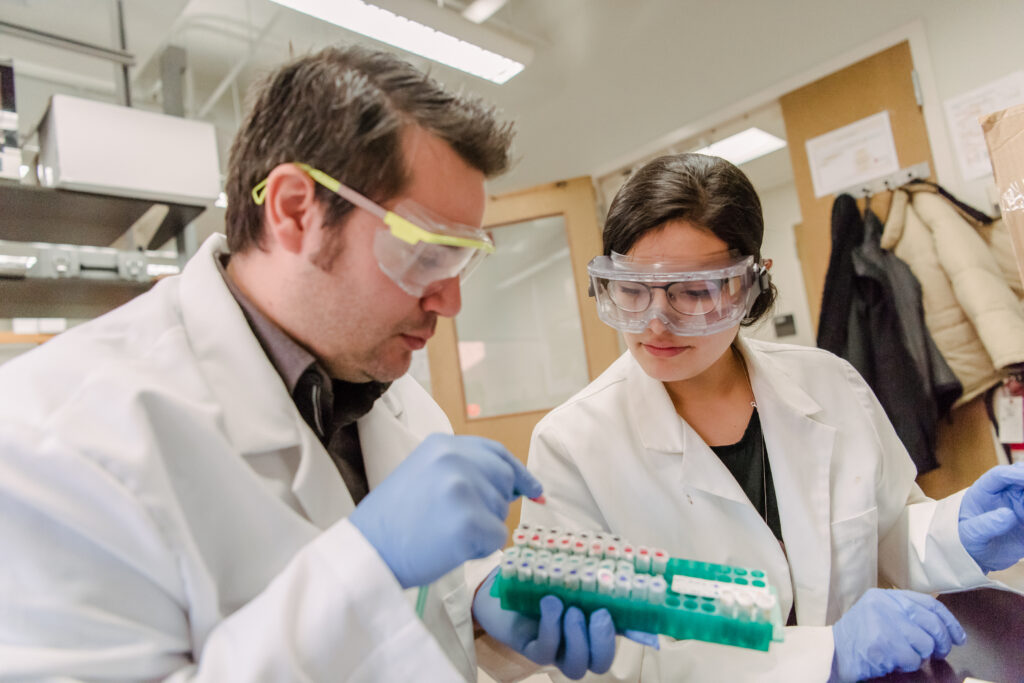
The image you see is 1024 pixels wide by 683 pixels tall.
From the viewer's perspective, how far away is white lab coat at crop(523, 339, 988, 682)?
3.96 ft

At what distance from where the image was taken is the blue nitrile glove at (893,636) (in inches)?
35.3

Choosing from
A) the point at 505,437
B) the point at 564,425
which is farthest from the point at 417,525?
the point at 505,437

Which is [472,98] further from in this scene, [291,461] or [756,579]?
[756,579]

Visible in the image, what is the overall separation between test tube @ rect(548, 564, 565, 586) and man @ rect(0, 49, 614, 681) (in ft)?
0.14

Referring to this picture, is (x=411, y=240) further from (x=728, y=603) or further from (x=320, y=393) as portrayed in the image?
(x=728, y=603)

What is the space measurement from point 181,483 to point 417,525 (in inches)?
12.2

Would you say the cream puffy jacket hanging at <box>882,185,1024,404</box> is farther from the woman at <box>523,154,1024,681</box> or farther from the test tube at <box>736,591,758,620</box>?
the test tube at <box>736,591,758,620</box>

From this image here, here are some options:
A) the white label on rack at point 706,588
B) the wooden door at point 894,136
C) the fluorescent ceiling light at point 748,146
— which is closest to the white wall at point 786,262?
the fluorescent ceiling light at point 748,146

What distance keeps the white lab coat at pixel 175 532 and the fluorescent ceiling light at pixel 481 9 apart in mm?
2508

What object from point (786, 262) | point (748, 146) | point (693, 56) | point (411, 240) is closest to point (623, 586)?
point (411, 240)

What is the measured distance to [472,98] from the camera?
1.05m

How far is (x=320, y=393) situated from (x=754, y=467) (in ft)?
3.21

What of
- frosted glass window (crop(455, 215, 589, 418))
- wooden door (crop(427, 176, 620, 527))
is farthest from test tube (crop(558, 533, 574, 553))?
frosted glass window (crop(455, 215, 589, 418))

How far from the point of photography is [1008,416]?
2.30 m
